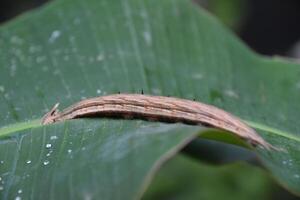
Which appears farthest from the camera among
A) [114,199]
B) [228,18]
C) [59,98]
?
[228,18]

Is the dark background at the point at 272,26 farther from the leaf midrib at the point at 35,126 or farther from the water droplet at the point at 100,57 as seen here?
the leaf midrib at the point at 35,126

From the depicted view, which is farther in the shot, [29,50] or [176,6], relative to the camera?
[176,6]

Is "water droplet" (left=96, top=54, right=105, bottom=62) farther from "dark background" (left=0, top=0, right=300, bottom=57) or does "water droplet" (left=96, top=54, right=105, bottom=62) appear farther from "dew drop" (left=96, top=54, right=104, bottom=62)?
"dark background" (left=0, top=0, right=300, bottom=57)

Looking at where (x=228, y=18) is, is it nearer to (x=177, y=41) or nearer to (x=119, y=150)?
(x=177, y=41)

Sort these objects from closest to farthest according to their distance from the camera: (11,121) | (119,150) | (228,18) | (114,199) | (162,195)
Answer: (114,199) → (119,150) → (11,121) → (162,195) → (228,18)

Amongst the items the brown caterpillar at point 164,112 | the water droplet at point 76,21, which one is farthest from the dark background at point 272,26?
the brown caterpillar at point 164,112

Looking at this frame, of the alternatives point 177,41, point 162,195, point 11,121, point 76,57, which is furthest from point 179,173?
point 11,121

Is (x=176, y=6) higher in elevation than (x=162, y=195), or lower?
higher

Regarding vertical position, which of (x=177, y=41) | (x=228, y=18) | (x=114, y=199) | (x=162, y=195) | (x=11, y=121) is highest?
(x=228, y=18)

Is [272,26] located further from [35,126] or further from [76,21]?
[35,126]
